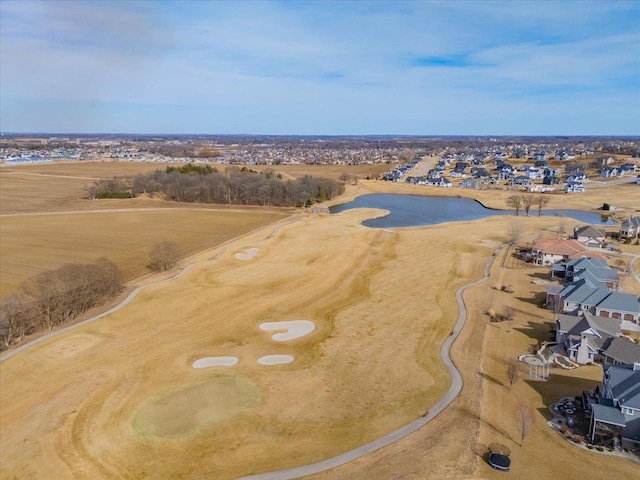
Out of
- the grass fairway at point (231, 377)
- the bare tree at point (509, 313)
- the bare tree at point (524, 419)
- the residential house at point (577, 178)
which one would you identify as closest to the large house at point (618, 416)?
the bare tree at point (524, 419)

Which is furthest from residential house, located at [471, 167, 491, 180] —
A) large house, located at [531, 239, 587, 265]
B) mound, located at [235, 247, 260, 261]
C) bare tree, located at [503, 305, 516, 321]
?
bare tree, located at [503, 305, 516, 321]

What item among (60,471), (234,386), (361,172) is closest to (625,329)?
(234,386)

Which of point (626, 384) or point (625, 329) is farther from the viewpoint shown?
point (625, 329)

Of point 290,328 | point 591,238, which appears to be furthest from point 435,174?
point 290,328

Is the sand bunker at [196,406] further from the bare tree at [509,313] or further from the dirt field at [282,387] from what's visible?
the bare tree at [509,313]

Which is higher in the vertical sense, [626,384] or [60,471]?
[626,384]

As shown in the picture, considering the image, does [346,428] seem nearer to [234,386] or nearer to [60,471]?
[234,386]
